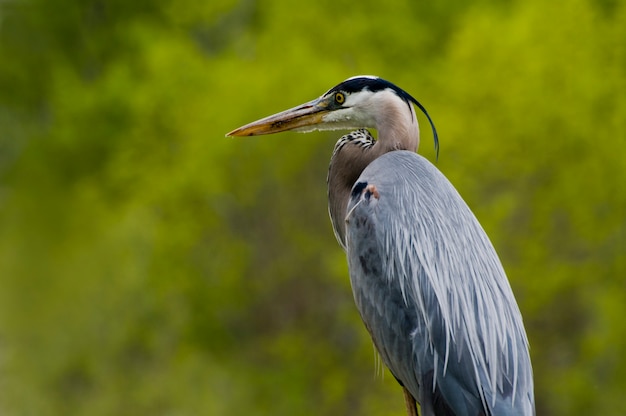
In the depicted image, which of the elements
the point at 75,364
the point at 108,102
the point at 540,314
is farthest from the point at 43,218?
the point at 540,314

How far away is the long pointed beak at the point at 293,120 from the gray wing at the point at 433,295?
1.72 feet

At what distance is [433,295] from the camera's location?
13.6 ft

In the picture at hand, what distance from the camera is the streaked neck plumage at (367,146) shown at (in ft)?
15.6

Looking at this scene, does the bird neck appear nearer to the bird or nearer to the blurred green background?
the bird

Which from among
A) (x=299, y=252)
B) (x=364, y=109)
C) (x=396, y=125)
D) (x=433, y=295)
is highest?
(x=364, y=109)

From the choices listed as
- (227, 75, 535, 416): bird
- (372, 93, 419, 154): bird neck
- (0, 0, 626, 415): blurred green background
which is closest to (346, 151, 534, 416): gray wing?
(227, 75, 535, 416): bird

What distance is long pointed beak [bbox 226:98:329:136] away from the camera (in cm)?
497

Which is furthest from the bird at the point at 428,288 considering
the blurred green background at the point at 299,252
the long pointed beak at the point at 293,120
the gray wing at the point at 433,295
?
the blurred green background at the point at 299,252

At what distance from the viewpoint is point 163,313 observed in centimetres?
1723

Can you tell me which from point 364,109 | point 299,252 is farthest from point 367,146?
point 299,252

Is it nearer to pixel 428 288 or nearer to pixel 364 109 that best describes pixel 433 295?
pixel 428 288

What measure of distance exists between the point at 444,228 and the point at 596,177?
11346 mm

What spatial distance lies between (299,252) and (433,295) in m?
11.6

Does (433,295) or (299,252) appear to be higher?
(299,252)
